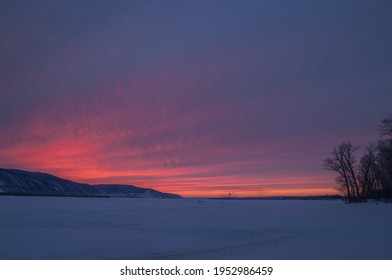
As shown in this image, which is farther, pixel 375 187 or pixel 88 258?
pixel 375 187

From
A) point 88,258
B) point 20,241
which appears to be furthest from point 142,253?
point 20,241

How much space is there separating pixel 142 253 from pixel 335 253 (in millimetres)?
6702

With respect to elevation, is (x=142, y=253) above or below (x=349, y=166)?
below

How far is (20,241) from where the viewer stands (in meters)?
14.2
